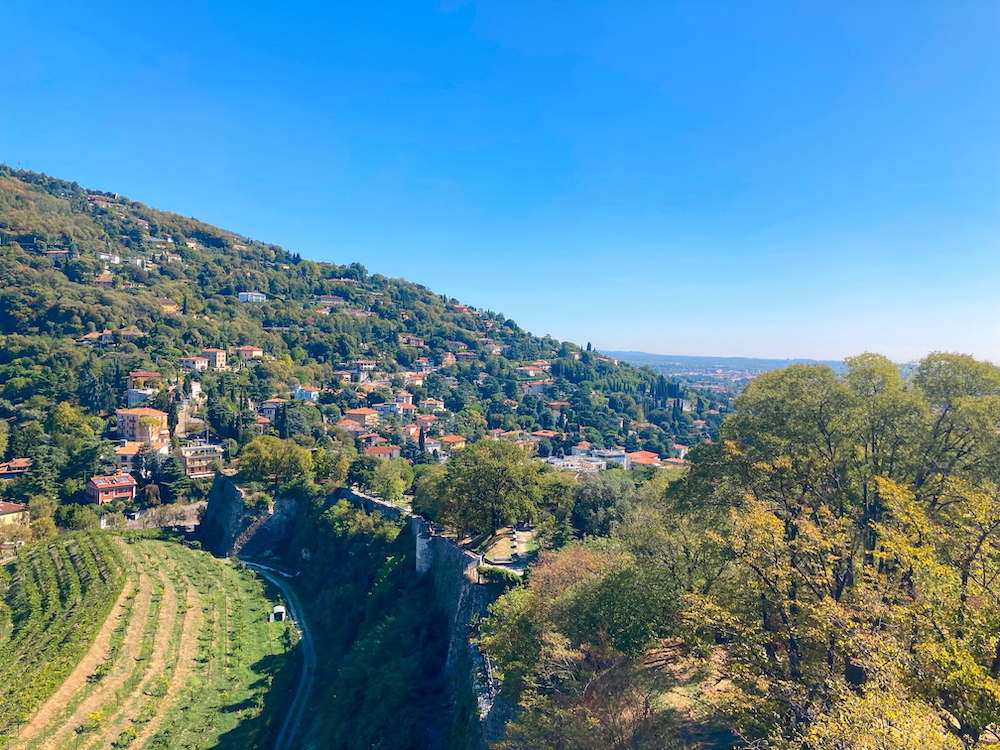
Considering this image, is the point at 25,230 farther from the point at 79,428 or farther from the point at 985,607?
the point at 985,607

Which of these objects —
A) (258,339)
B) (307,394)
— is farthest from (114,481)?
(258,339)

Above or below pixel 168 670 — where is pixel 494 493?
above

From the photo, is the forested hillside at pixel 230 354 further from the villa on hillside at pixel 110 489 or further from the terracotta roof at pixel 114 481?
the terracotta roof at pixel 114 481

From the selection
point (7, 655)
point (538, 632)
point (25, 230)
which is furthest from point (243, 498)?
point (25, 230)

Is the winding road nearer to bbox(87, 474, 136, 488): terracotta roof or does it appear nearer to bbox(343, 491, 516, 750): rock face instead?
bbox(343, 491, 516, 750): rock face

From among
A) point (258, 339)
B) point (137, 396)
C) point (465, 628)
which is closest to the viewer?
point (465, 628)

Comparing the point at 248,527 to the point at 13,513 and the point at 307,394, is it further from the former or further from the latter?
the point at 307,394

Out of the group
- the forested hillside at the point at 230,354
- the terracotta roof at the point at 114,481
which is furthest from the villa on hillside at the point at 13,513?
the terracotta roof at the point at 114,481

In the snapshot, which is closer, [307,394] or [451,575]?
[451,575]
